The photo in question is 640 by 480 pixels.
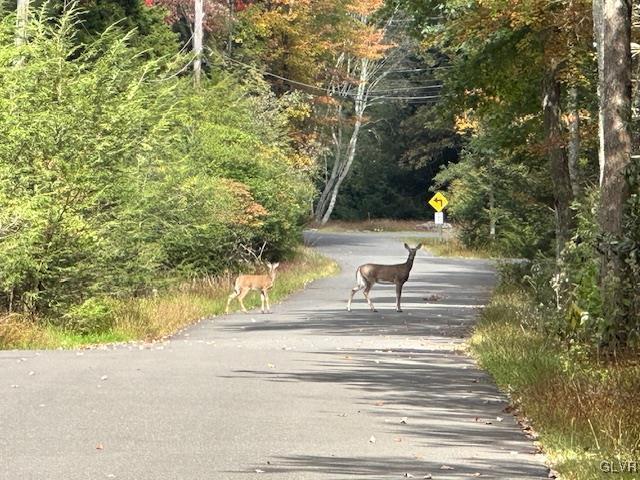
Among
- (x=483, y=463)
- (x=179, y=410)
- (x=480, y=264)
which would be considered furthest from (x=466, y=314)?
(x=480, y=264)

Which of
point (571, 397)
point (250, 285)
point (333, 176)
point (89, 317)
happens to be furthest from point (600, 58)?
point (333, 176)

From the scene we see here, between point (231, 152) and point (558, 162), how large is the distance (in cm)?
1580

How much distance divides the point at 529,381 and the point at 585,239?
4.85 meters

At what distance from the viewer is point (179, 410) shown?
44.3ft

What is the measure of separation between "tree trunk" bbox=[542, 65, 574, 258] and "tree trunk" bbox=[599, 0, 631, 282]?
11.4 m

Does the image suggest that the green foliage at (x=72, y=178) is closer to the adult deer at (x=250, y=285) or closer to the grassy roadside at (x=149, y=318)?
the grassy roadside at (x=149, y=318)

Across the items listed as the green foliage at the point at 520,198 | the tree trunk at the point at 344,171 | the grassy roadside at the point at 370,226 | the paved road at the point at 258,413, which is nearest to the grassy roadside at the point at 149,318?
the paved road at the point at 258,413

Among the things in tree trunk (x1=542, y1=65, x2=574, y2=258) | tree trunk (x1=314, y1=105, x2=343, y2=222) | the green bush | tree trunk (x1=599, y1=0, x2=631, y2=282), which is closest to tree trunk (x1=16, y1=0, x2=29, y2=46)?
the green bush

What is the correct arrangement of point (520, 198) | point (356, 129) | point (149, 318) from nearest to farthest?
1. point (149, 318)
2. point (520, 198)
3. point (356, 129)

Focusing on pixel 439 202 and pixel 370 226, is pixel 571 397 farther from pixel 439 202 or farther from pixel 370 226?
pixel 370 226

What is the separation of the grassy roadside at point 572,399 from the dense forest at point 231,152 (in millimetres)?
838

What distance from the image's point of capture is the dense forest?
61.3 ft

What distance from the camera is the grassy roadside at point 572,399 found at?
10.7m

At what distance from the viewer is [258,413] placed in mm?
13391
